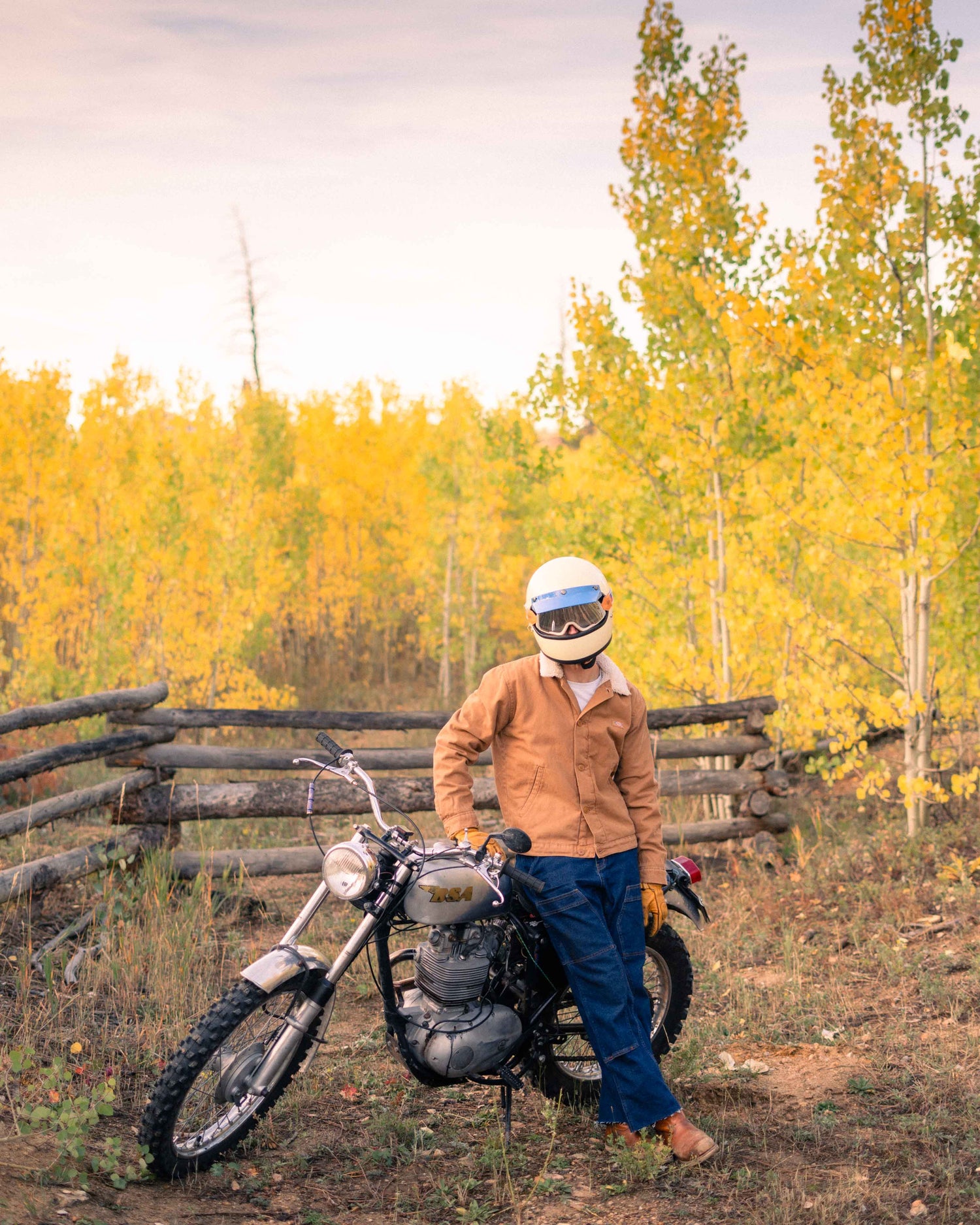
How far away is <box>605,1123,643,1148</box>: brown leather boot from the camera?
3625mm

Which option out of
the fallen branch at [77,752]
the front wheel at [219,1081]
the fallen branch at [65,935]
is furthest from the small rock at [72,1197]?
the fallen branch at [77,752]

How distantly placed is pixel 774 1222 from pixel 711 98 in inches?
330

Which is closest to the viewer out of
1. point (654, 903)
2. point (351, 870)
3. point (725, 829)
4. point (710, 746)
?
point (351, 870)

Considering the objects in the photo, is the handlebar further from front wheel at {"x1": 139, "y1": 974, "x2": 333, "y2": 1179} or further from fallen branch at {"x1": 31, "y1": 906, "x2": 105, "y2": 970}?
fallen branch at {"x1": 31, "y1": 906, "x2": 105, "y2": 970}

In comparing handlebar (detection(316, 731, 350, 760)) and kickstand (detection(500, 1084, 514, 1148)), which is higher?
handlebar (detection(316, 731, 350, 760))

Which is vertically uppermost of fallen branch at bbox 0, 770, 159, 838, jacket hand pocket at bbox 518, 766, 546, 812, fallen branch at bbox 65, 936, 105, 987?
jacket hand pocket at bbox 518, 766, 546, 812

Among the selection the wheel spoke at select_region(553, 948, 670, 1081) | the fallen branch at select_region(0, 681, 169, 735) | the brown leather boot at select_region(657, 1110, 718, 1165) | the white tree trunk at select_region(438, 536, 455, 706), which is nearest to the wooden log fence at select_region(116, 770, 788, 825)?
the fallen branch at select_region(0, 681, 169, 735)

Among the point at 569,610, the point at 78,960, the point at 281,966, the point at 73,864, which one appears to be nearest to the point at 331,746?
the point at 281,966

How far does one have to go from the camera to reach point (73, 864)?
5.61 m

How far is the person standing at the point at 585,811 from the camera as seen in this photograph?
3584 mm

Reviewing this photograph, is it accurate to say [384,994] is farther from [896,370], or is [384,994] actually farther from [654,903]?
[896,370]

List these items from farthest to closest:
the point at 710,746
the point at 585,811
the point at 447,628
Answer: the point at 447,628
the point at 710,746
the point at 585,811

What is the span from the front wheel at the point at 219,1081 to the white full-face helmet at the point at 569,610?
143cm

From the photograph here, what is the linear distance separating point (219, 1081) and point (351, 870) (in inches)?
34.7
